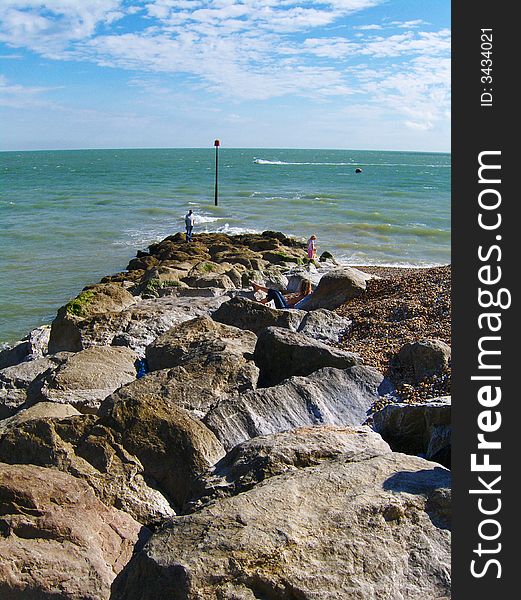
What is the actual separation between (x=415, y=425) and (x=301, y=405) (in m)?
1.03

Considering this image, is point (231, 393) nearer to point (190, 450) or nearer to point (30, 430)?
point (190, 450)

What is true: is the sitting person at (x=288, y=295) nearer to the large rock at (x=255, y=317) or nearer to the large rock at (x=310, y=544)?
the large rock at (x=255, y=317)

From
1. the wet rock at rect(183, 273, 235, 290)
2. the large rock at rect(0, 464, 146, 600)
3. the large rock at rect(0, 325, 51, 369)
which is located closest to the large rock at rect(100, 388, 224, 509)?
the large rock at rect(0, 464, 146, 600)

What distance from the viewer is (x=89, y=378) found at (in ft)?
24.1

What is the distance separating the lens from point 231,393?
6.68m

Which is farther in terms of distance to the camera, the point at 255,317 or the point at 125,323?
the point at 125,323

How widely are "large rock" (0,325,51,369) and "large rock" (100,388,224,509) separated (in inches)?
244

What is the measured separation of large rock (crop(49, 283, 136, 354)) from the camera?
993cm

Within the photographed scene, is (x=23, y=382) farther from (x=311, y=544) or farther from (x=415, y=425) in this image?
(x=311, y=544)

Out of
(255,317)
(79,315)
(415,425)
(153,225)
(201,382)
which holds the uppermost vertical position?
(153,225)

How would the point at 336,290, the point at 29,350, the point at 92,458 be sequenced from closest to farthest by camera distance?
1. the point at 92,458
2. the point at 29,350
3. the point at 336,290

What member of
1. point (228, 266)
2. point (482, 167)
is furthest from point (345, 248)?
point (482, 167)

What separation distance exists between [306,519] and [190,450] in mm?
1633

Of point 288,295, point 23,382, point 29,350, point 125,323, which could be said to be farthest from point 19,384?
point 288,295
